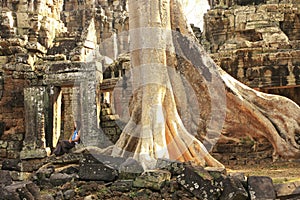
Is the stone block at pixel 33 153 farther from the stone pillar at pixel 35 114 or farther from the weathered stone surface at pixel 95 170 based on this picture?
the weathered stone surface at pixel 95 170

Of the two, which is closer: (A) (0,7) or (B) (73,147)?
(B) (73,147)

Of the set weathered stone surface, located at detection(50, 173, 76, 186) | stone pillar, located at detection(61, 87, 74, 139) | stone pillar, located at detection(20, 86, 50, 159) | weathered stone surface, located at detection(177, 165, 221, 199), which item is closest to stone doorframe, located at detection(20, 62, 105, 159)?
stone pillar, located at detection(20, 86, 50, 159)

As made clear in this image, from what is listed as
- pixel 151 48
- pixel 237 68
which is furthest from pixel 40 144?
pixel 151 48

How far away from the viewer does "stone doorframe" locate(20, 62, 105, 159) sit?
1130cm

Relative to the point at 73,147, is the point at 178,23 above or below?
above

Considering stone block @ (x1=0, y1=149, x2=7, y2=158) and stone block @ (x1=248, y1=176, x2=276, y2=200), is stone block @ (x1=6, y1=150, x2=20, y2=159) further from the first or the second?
stone block @ (x1=248, y1=176, x2=276, y2=200)

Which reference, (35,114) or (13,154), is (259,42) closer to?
(35,114)

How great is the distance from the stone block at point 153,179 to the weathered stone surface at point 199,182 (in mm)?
186

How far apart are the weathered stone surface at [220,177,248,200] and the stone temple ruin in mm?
2849

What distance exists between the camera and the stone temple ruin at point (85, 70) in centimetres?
998

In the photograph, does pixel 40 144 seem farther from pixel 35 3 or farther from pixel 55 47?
pixel 35 3

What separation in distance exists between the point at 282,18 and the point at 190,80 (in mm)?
8319

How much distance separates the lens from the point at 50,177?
19.3 ft

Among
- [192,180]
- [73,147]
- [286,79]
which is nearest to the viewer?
[192,180]
